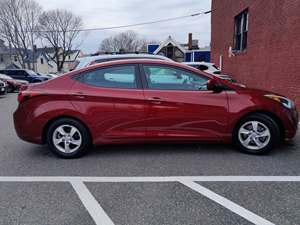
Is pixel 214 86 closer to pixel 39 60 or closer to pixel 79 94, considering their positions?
pixel 79 94

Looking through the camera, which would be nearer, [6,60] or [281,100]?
[281,100]

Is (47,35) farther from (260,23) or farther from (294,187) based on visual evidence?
(294,187)

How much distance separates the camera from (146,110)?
3971mm

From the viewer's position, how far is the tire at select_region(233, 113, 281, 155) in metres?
4.04

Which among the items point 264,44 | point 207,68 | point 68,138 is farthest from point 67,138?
point 264,44

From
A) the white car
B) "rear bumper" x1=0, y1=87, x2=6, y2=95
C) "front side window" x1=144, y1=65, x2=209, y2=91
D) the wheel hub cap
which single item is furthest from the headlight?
"rear bumper" x1=0, y1=87, x2=6, y2=95

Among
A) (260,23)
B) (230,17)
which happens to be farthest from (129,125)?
(230,17)

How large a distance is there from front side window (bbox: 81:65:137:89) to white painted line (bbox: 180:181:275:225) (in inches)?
72.6

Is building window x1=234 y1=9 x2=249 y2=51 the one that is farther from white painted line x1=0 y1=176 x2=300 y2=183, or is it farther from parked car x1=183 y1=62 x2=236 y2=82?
white painted line x1=0 y1=176 x2=300 y2=183

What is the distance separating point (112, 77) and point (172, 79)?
3.26ft

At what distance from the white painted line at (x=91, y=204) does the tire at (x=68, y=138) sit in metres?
0.89

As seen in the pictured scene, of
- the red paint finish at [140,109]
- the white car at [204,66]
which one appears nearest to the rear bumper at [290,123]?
the red paint finish at [140,109]

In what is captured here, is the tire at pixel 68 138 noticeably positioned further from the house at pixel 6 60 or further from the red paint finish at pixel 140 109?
the house at pixel 6 60

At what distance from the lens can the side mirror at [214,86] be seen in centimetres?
397
